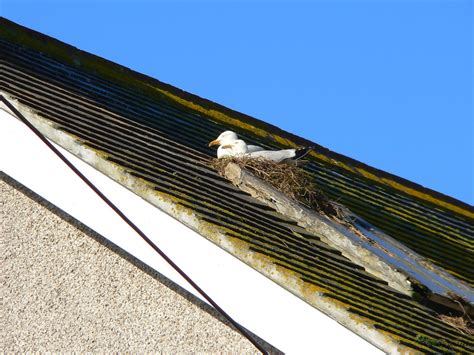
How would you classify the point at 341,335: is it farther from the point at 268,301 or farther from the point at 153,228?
the point at 153,228

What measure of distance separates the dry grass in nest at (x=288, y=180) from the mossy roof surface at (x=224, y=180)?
0.30 m

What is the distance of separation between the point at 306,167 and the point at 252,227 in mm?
3498

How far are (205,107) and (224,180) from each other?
10.6 feet

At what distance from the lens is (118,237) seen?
7.75m

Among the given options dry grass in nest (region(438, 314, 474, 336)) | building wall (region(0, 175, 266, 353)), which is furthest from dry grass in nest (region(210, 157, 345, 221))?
building wall (region(0, 175, 266, 353))

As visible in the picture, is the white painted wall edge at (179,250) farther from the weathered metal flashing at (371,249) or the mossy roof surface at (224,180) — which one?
the weathered metal flashing at (371,249)

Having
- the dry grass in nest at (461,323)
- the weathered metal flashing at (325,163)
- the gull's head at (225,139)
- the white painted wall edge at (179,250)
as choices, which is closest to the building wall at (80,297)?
the white painted wall edge at (179,250)

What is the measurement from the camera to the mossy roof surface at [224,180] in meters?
7.79

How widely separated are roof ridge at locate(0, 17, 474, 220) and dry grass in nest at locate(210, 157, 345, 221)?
2.29m

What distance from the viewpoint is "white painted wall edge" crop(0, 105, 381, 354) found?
716 centimetres

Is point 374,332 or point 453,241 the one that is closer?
point 374,332

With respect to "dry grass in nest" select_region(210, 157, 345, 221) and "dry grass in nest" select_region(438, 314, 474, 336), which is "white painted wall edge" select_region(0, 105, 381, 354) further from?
"dry grass in nest" select_region(210, 157, 345, 221)

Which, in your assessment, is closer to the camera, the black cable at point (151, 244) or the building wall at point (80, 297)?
the black cable at point (151, 244)

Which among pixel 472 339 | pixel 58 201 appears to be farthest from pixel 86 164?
pixel 472 339
